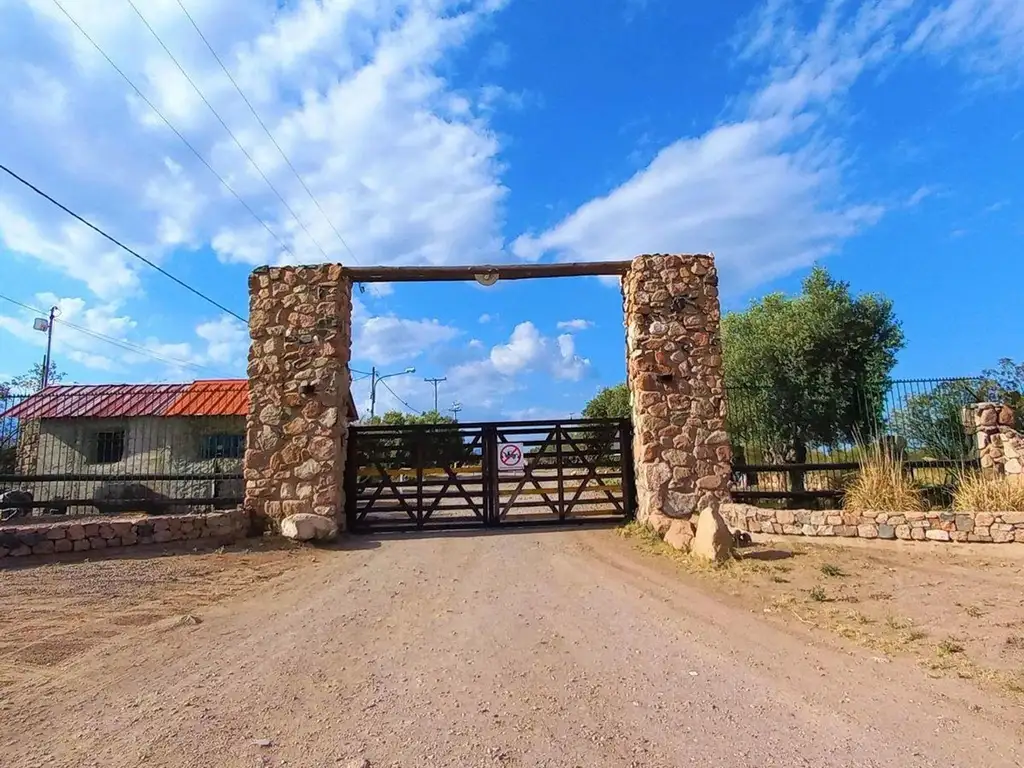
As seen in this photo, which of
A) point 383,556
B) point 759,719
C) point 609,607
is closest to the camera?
point 759,719

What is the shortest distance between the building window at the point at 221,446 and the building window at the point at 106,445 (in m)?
2.64

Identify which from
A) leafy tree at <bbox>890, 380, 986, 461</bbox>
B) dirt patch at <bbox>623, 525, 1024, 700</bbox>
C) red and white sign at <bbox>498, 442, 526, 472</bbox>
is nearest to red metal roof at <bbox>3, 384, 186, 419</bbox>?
red and white sign at <bbox>498, 442, 526, 472</bbox>

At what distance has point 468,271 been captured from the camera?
12.0m

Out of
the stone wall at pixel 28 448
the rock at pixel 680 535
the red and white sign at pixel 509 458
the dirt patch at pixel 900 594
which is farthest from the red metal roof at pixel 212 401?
the dirt patch at pixel 900 594

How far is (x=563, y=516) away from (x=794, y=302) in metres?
9.54

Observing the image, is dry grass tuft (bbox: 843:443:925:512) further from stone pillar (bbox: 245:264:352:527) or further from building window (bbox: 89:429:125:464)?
building window (bbox: 89:429:125:464)

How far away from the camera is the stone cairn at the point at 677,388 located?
11.3m

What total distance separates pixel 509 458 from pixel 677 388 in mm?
3325

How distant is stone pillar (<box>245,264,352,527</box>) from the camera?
11.2 metres

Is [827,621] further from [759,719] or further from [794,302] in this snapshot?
[794,302]

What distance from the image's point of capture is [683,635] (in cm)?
554

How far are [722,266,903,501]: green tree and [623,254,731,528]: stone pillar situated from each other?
5.04 feet

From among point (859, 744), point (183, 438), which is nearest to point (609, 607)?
point (859, 744)

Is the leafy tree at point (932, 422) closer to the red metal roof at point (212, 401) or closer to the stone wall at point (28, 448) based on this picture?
the red metal roof at point (212, 401)
